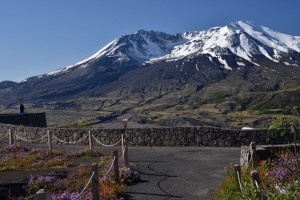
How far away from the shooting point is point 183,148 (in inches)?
886

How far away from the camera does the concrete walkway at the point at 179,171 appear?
12.6 metres

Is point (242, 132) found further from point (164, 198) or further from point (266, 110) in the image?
point (266, 110)

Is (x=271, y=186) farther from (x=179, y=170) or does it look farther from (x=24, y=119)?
(x=24, y=119)

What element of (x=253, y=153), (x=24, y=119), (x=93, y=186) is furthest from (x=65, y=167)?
(x=24, y=119)

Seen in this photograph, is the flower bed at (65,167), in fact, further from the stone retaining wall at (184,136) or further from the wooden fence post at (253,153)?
the stone retaining wall at (184,136)

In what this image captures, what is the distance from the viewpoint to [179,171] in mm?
16078

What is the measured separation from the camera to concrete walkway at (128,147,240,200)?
12616 millimetres

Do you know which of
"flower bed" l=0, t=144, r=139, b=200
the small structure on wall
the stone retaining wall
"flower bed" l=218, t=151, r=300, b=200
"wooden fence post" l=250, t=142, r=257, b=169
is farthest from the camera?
the small structure on wall

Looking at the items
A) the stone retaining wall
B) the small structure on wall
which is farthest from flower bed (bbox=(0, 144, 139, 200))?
the small structure on wall

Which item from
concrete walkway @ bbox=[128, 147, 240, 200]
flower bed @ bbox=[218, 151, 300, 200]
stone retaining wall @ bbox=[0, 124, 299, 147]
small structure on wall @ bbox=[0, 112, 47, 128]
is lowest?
concrete walkway @ bbox=[128, 147, 240, 200]

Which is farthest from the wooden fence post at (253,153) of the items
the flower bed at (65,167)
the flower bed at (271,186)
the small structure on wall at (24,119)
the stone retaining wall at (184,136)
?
the small structure on wall at (24,119)

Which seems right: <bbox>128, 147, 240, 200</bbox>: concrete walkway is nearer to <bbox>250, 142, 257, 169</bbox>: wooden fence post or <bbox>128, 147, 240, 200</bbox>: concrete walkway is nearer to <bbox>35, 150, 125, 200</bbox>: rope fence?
<bbox>35, 150, 125, 200</bbox>: rope fence

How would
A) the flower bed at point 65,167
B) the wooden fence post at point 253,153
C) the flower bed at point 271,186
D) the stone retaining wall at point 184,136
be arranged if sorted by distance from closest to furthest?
the flower bed at point 271,186
the flower bed at point 65,167
the wooden fence post at point 253,153
the stone retaining wall at point 184,136

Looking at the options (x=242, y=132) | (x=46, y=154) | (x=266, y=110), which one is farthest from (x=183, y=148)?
(x=266, y=110)
